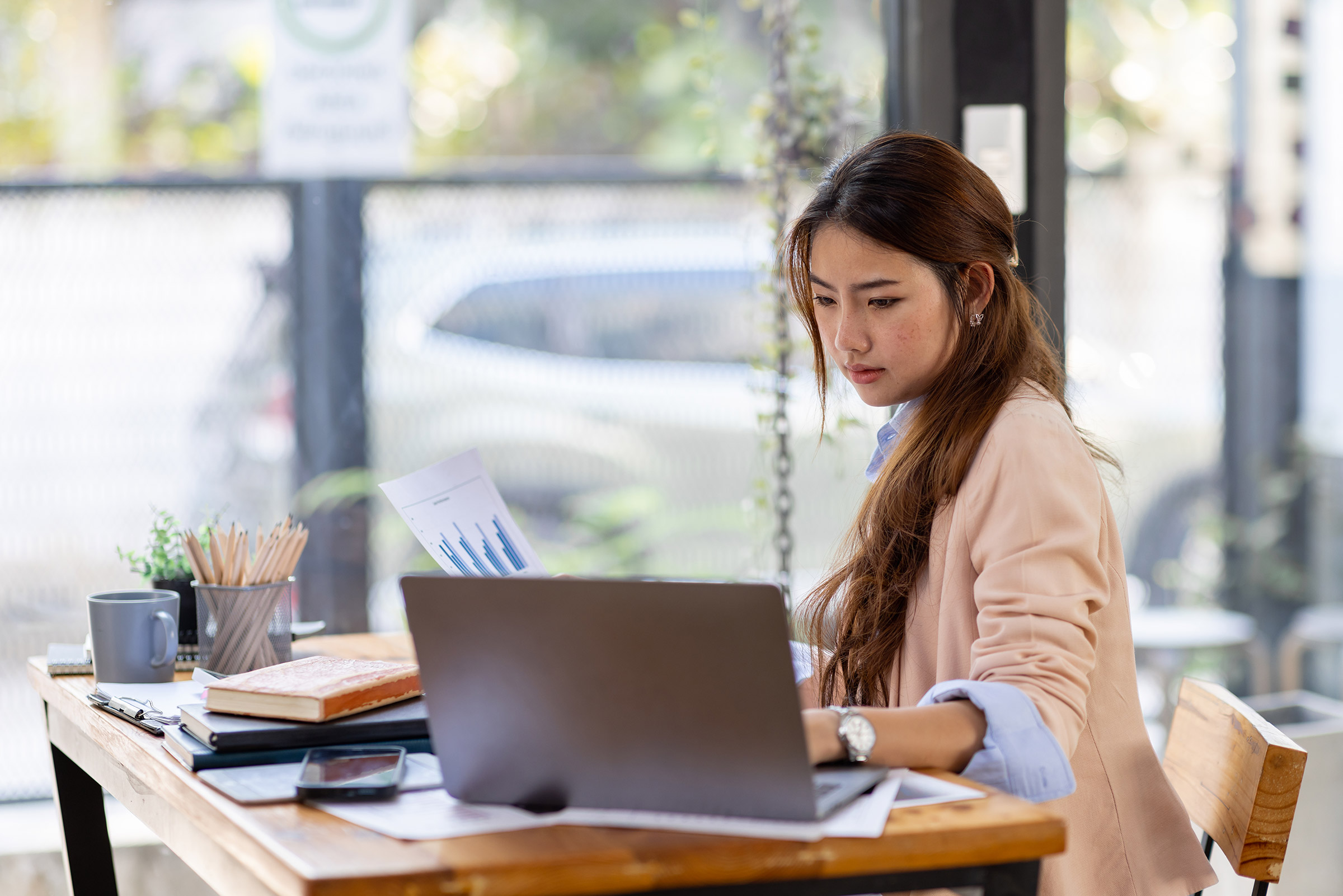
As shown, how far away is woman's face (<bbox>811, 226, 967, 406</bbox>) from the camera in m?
1.23

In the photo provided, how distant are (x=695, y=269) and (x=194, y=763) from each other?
1.81 m

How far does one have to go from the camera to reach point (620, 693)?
0.84 meters

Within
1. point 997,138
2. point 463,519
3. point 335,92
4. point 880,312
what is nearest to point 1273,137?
point 997,138

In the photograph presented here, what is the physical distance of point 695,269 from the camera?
2658 millimetres

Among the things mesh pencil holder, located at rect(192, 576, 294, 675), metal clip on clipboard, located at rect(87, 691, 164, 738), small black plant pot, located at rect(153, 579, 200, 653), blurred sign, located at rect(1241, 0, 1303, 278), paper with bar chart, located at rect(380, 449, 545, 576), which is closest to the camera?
metal clip on clipboard, located at rect(87, 691, 164, 738)

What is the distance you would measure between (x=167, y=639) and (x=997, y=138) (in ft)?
4.81

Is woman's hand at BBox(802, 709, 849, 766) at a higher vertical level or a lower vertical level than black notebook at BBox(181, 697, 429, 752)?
higher

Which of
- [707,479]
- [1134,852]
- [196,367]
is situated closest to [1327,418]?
[707,479]

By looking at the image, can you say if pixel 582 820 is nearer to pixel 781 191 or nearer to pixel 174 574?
pixel 174 574

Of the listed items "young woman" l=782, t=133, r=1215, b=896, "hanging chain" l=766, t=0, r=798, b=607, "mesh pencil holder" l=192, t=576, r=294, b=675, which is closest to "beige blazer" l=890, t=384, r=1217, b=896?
"young woman" l=782, t=133, r=1215, b=896

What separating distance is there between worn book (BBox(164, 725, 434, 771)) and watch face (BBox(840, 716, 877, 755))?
0.36m

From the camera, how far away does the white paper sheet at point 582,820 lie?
2.72 ft

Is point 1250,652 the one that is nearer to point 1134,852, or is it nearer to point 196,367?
point 1134,852

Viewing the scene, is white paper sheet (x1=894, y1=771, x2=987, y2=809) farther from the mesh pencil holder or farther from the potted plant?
the potted plant
